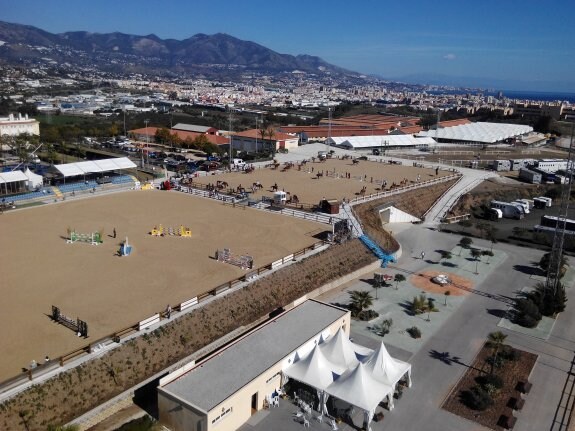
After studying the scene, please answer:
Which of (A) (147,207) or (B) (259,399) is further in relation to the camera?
(A) (147,207)

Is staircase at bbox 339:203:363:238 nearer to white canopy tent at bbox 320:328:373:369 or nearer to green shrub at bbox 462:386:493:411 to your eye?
white canopy tent at bbox 320:328:373:369

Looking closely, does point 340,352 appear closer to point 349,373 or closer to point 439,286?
point 349,373

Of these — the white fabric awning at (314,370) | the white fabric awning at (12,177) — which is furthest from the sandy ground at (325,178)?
the white fabric awning at (314,370)

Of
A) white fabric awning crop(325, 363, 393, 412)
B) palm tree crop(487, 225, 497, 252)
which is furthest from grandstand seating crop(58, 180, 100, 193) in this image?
palm tree crop(487, 225, 497, 252)

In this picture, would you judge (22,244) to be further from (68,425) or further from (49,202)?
(68,425)

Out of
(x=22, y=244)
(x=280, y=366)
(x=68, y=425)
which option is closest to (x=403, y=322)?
(x=280, y=366)

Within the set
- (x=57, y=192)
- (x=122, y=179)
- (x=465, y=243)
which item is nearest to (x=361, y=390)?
(x=465, y=243)
